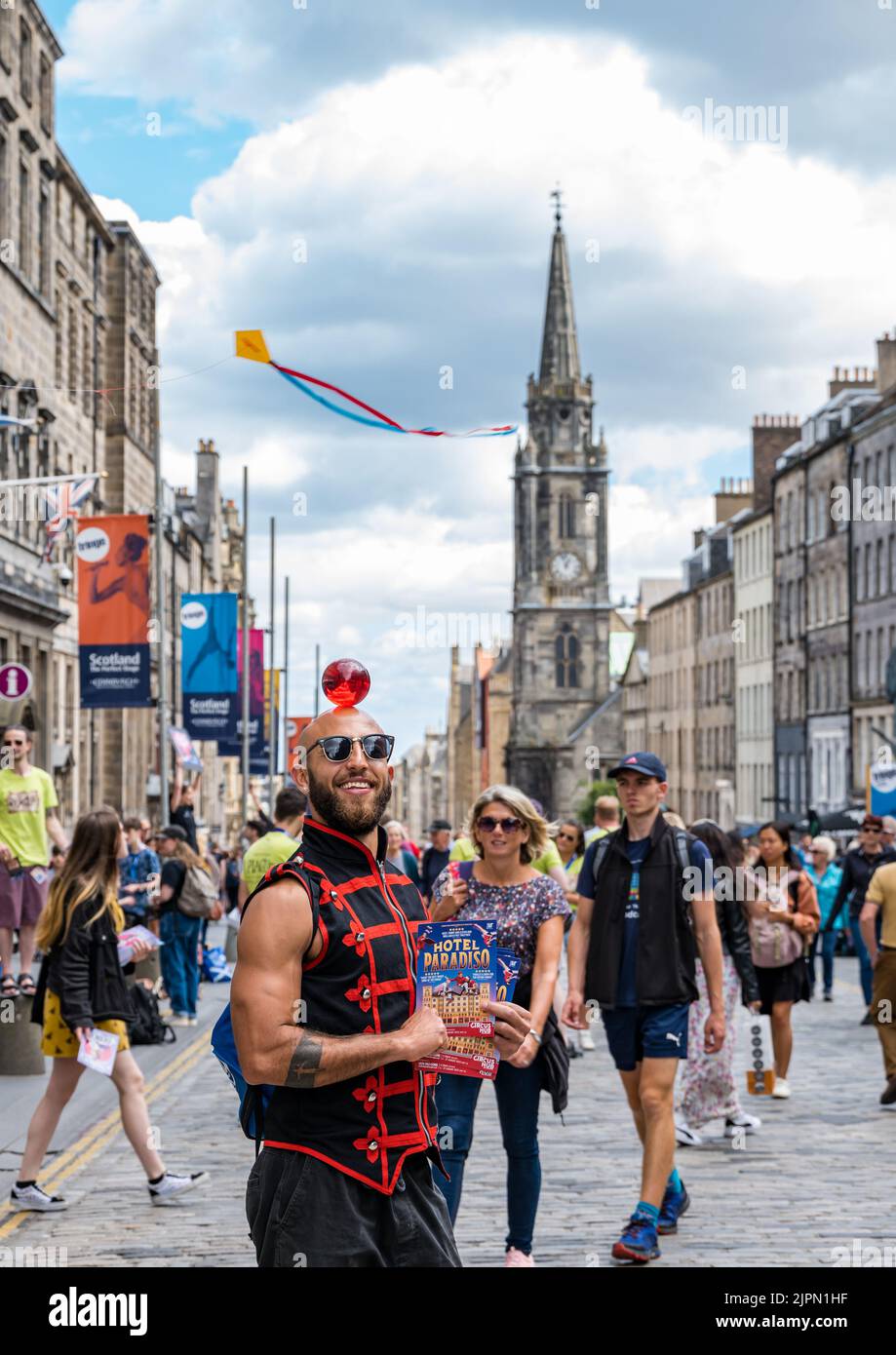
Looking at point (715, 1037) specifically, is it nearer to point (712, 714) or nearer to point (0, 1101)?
point (0, 1101)

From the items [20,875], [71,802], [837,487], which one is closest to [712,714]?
[837,487]

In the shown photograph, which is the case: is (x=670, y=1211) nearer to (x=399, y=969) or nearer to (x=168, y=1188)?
(x=168, y=1188)

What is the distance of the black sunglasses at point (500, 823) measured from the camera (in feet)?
26.8

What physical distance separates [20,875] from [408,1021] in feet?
39.5

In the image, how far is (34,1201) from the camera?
9.45 m

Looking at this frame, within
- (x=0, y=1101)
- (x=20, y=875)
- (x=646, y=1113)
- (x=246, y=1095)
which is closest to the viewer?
(x=246, y=1095)

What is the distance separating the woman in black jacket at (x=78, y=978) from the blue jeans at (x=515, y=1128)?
2.36 meters

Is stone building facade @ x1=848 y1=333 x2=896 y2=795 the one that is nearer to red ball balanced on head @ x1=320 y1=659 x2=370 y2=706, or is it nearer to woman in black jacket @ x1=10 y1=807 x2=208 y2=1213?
woman in black jacket @ x1=10 y1=807 x2=208 y2=1213

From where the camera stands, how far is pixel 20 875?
642 inches

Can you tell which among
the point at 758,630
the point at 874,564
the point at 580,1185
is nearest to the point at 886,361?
the point at 874,564

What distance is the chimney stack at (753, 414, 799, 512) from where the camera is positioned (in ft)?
265

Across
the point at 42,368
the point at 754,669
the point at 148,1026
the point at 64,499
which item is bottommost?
the point at 148,1026

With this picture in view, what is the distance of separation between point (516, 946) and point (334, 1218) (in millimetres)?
3494

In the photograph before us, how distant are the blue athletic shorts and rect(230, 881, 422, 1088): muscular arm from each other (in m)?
4.06
